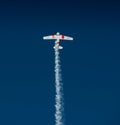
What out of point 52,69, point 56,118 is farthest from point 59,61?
point 56,118

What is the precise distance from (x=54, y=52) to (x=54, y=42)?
28 centimetres

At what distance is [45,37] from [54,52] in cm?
48

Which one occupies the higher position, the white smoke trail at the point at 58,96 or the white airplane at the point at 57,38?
the white airplane at the point at 57,38

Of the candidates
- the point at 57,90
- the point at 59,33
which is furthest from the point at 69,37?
the point at 57,90

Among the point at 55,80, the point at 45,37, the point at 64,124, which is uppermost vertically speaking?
the point at 45,37

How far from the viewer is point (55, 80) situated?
1853 cm

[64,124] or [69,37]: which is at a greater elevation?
[69,37]

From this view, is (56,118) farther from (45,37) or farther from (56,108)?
(45,37)

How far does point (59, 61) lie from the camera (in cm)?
1878

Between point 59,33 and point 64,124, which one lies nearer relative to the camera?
point 64,124

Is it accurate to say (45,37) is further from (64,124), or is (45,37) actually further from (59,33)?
(64,124)

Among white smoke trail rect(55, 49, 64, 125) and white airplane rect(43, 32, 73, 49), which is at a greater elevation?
white airplane rect(43, 32, 73, 49)

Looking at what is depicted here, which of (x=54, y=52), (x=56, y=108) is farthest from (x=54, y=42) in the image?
(x=56, y=108)

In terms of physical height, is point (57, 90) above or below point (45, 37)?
below
